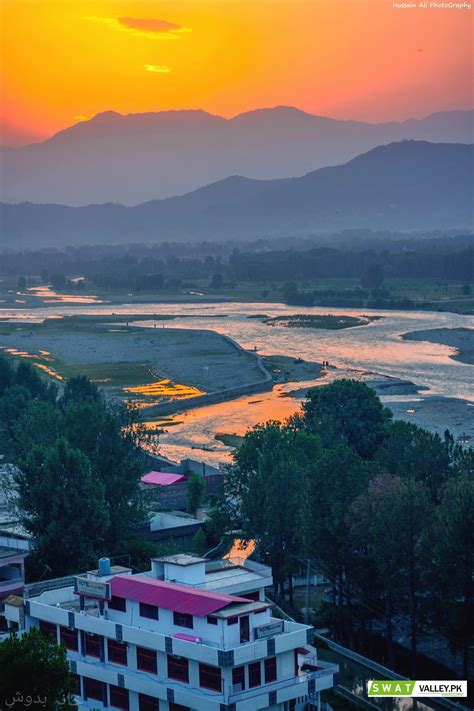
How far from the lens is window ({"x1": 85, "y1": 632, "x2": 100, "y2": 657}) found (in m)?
24.9

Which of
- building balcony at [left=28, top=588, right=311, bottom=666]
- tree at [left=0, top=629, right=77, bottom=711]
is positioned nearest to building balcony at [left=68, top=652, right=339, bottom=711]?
building balcony at [left=28, top=588, right=311, bottom=666]

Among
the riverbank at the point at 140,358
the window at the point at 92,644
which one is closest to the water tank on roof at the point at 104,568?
the window at the point at 92,644

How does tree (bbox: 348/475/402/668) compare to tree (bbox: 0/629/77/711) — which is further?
tree (bbox: 348/475/402/668)

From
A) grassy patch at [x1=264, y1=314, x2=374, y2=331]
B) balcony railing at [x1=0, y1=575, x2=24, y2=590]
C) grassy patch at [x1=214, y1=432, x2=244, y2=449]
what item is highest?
grassy patch at [x1=264, y1=314, x2=374, y2=331]

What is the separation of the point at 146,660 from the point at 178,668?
0.97m

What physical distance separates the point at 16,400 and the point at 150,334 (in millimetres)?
59199

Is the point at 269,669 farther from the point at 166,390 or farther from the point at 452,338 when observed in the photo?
the point at 452,338

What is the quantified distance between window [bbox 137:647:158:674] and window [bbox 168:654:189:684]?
17.6 inches

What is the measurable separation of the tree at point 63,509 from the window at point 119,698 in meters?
Answer: 8.68

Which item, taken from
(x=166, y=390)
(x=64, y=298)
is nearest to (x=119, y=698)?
(x=166, y=390)

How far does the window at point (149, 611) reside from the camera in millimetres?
23891

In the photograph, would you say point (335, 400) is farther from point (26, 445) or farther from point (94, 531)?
point (94, 531)

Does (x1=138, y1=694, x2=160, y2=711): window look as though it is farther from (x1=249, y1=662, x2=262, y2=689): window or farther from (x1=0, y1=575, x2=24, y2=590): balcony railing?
(x1=0, y1=575, x2=24, y2=590): balcony railing

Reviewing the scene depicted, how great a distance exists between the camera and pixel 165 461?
51688mm
